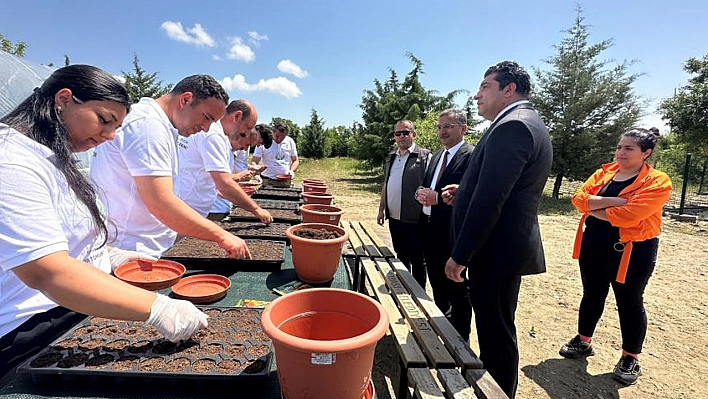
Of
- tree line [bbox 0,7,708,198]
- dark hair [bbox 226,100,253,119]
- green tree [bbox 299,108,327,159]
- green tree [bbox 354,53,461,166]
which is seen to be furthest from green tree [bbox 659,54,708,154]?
green tree [bbox 299,108,327,159]

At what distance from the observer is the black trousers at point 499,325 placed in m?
1.76

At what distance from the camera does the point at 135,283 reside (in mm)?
1393

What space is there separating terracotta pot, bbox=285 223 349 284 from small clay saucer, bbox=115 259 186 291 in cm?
50

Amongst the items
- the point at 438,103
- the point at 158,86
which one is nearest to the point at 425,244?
the point at 438,103

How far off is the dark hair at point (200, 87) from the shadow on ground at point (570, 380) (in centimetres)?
280

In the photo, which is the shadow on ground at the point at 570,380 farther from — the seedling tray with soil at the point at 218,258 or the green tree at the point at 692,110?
the green tree at the point at 692,110

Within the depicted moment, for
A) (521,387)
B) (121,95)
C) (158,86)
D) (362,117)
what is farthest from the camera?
(158,86)

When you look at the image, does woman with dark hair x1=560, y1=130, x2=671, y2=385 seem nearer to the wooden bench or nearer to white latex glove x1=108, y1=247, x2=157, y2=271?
the wooden bench

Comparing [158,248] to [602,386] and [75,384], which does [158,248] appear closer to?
[75,384]

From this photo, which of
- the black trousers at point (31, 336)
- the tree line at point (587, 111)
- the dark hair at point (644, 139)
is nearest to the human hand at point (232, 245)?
the black trousers at point (31, 336)

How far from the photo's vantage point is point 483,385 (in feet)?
4.37

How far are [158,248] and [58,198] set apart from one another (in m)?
0.89

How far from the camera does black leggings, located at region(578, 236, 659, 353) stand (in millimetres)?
2371

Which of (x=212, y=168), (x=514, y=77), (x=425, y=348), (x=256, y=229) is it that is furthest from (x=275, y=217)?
(x=514, y=77)
